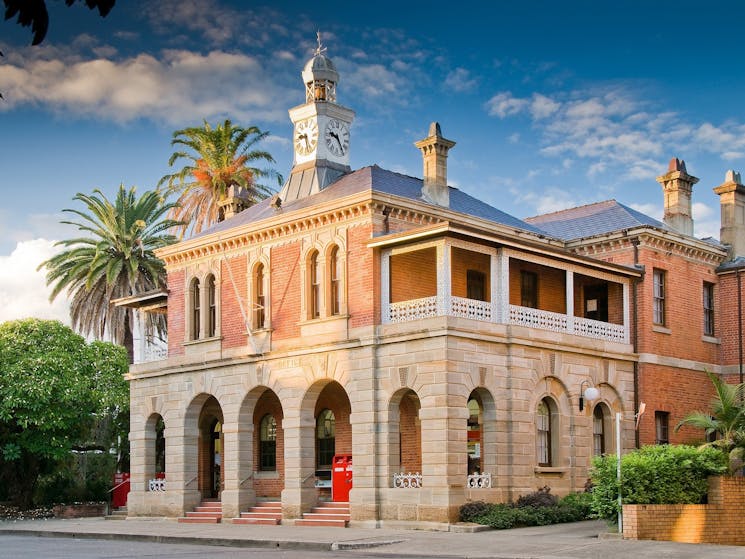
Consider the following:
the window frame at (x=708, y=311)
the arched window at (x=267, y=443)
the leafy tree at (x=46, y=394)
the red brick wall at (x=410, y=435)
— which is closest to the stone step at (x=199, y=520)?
the arched window at (x=267, y=443)

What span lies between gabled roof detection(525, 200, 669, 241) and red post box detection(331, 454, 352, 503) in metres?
10.4

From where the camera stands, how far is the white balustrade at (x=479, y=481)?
26312 millimetres

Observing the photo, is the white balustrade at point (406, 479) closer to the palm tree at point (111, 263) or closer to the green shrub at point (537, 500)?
the green shrub at point (537, 500)

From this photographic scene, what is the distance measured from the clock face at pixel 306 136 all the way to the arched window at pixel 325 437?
817 centimetres

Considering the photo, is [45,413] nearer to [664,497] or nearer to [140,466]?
[140,466]

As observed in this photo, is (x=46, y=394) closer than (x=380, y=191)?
No

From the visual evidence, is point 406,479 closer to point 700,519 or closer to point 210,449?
point 700,519

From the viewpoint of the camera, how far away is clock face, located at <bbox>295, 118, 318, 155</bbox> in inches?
1330

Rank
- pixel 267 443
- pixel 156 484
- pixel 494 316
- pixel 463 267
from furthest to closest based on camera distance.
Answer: pixel 156 484 → pixel 267 443 → pixel 463 267 → pixel 494 316

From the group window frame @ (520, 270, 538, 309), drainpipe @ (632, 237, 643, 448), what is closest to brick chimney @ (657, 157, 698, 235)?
drainpipe @ (632, 237, 643, 448)

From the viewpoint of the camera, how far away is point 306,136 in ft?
112

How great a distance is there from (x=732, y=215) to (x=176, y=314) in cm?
1823

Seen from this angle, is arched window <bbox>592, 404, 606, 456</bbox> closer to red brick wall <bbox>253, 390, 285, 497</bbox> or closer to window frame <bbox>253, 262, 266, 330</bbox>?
red brick wall <bbox>253, 390, 285, 497</bbox>

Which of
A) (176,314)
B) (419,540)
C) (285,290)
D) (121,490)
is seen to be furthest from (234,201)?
(419,540)
